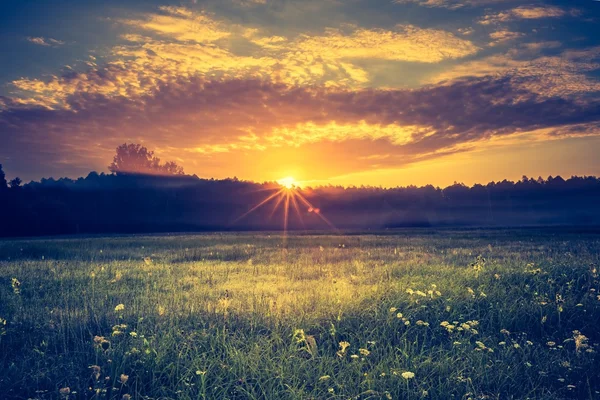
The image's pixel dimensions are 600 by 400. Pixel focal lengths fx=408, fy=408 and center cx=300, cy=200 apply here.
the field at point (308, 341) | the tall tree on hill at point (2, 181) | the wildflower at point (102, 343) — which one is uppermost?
the tall tree on hill at point (2, 181)

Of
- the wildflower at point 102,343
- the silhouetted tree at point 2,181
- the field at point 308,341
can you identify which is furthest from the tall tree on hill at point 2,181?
the wildflower at point 102,343

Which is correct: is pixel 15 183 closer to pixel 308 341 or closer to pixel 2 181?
pixel 2 181

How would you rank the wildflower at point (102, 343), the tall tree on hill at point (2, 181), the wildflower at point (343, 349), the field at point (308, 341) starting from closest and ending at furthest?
the field at point (308, 341), the wildflower at point (102, 343), the wildflower at point (343, 349), the tall tree on hill at point (2, 181)

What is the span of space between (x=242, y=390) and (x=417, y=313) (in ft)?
12.9

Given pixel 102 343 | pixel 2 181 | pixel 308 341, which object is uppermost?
pixel 2 181

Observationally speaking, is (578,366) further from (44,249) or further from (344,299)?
(44,249)

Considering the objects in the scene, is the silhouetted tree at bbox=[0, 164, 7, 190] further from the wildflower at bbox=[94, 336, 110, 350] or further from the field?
the wildflower at bbox=[94, 336, 110, 350]

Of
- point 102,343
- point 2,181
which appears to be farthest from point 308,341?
point 2,181

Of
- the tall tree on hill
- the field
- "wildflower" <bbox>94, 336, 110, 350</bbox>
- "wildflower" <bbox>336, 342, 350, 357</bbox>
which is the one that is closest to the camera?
the field

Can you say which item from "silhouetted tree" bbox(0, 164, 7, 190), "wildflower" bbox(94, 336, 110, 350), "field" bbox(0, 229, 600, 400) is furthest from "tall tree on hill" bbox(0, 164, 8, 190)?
"wildflower" bbox(94, 336, 110, 350)

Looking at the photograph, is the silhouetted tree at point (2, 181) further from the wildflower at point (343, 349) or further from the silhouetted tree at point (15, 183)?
the wildflower at point (343, 349)

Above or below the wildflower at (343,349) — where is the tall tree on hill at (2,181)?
above

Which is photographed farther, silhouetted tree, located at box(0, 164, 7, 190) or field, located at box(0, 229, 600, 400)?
silhouetted tree, located at box(0, 164, 7, 190)

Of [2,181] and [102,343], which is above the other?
[2,181]
